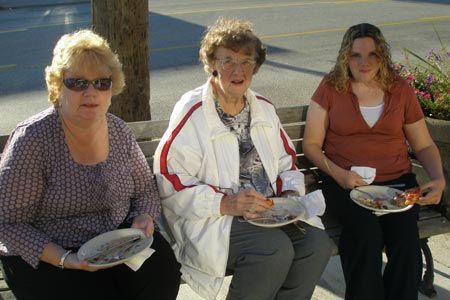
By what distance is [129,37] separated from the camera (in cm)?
365

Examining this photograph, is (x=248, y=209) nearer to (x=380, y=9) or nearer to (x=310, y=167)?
(x=310, y=167)

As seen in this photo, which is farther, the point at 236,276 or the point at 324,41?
the point at 324,41

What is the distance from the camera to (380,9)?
15.5 m

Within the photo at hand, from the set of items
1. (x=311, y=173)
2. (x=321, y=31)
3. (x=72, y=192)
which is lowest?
(x=311, y=173)

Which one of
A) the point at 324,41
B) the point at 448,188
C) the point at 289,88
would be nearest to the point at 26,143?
the point at 448,188

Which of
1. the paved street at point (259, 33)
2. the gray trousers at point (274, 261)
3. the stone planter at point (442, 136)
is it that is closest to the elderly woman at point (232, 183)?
the gray trousers at point (274, 261)

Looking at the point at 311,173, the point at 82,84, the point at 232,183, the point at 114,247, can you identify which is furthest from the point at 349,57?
the point at 114,247

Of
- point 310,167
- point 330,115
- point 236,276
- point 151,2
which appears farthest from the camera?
point 151,2

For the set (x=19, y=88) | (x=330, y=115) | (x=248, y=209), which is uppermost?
(x=330, y=115)

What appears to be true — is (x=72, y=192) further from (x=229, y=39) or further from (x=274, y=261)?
(x=229, y=39)

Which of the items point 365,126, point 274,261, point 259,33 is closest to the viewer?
point 274,261

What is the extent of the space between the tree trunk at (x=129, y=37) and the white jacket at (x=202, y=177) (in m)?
0.64

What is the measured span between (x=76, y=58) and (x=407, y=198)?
6.11 feet

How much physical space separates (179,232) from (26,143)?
36.0 inches
